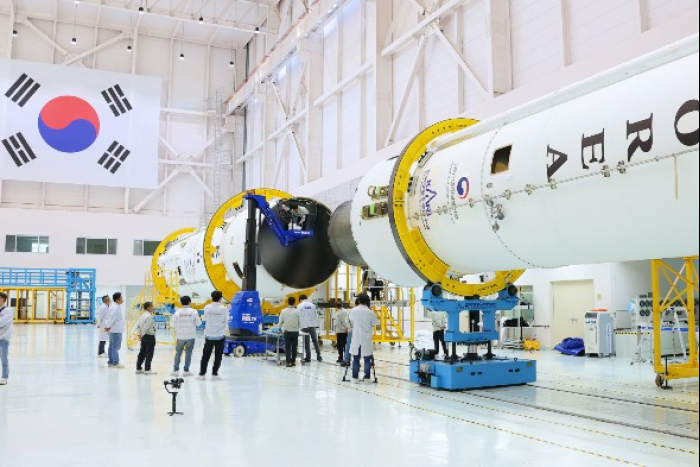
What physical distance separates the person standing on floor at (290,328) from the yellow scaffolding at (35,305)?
66.0ft

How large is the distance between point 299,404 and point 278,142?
20.9 m

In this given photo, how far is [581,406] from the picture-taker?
739cm

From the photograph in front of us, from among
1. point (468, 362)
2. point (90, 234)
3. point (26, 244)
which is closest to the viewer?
point (468, 362)

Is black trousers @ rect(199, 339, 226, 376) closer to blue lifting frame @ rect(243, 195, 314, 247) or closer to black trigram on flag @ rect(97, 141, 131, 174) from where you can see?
blue lifting frame @ rect(243, 195, 314, 247)

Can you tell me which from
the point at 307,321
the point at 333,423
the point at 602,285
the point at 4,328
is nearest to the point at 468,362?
the point at 333,423

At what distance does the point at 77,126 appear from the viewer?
28.0 metres

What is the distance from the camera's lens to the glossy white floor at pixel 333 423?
16.4 feet

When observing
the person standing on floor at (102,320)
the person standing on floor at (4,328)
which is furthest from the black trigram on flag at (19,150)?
the person standing on floor at (4,328)

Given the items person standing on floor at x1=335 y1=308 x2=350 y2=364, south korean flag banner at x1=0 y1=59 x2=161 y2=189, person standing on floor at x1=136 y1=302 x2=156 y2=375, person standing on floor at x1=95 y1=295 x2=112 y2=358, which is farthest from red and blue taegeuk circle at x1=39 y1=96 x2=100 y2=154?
person standing on floor at x1=335 y1=308 x2=350 y2=364

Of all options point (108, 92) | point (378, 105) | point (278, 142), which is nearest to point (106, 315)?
point (378, 105)

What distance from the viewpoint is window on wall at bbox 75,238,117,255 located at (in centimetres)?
2955

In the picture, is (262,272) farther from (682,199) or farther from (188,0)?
(188,0)

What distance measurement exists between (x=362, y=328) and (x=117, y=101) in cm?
2356

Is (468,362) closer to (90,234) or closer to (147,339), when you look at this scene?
(147,339)
